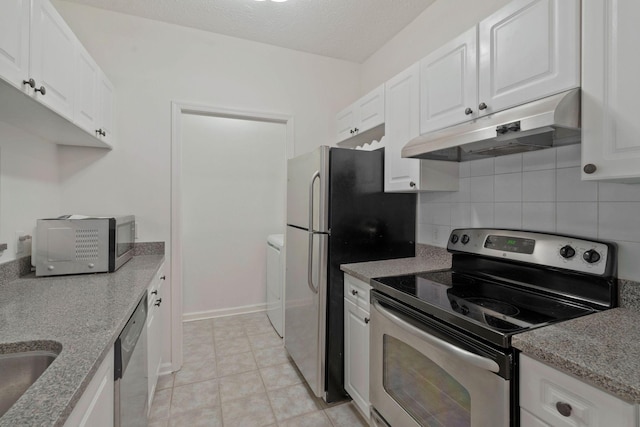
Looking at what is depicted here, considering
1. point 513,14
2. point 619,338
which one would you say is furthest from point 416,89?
point 619,338

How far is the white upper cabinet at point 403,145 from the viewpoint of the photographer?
5.90ft

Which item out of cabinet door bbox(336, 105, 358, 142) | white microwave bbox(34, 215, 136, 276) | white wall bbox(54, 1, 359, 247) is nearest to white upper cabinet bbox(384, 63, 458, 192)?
cabinet door bbox(336, 105, 358, 142)

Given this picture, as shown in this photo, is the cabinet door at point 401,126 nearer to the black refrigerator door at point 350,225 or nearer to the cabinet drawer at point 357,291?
the black refrigerator door at point 350,225

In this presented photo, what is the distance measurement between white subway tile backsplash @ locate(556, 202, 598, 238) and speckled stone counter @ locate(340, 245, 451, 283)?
0.67m

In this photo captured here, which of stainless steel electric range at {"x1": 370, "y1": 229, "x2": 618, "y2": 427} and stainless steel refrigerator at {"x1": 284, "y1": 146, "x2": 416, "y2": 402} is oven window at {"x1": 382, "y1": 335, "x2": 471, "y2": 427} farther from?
stainless steel refrigerator at {"x1": 284, "y1": 146, "x2": 416, "y2": 402}

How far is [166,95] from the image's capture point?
2.34 m

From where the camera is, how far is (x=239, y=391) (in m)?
2.10

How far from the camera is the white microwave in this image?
168 centimetres

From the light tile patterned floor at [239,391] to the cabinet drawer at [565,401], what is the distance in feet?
3.99

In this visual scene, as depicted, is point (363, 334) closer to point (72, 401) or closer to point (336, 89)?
point (72, 401)

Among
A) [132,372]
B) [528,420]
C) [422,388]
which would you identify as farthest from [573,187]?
[132,372]

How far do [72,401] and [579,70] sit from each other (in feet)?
5.73

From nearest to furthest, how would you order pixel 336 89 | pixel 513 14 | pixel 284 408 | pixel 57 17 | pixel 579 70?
pixel 579 70 → pixel 513 14 → pixel 57 17 → pixel 284 408 → pixel 336 89

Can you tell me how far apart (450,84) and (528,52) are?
1.29ft
